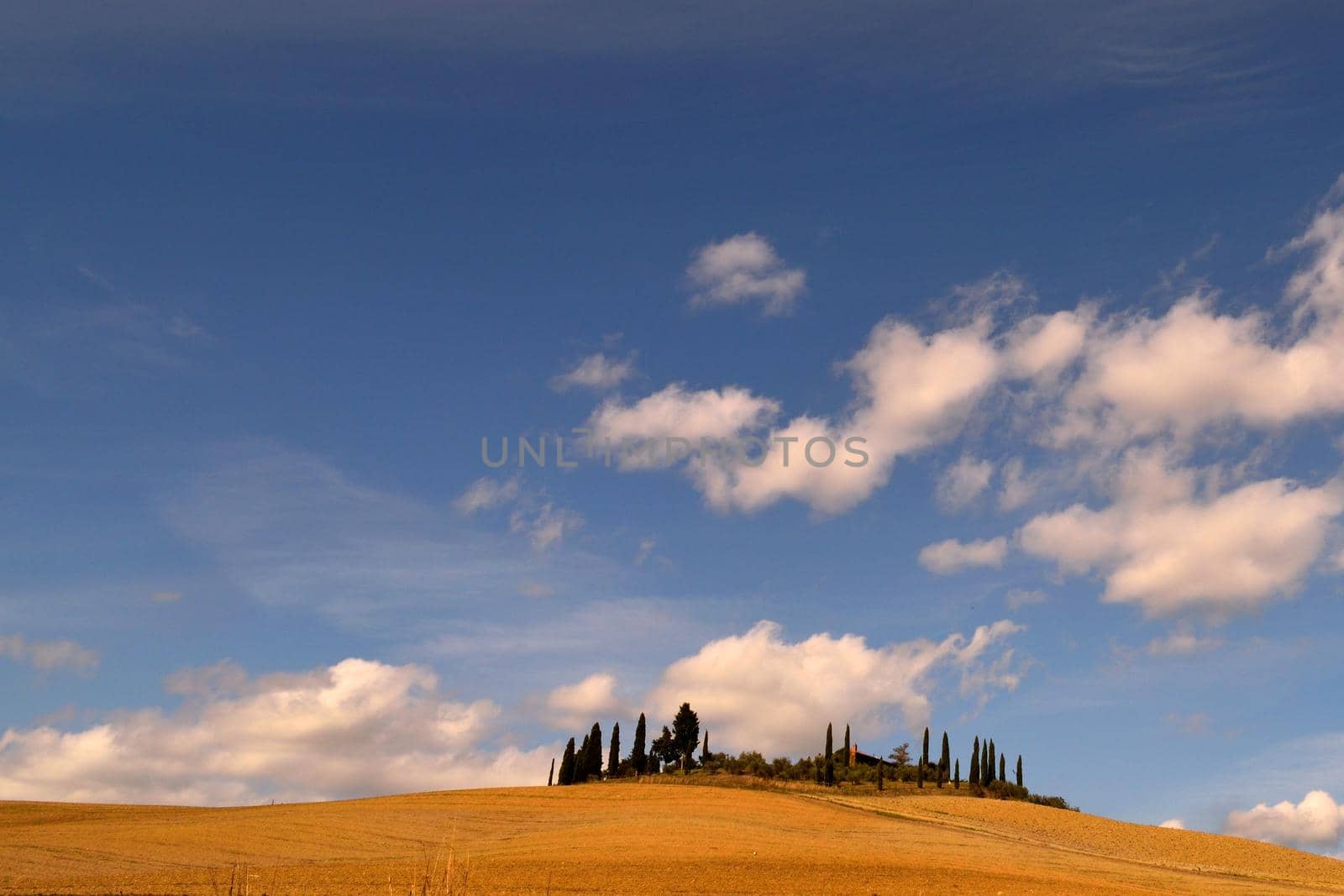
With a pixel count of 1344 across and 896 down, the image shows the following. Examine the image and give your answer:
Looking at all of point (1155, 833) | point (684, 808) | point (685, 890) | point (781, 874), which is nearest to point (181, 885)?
point (685, 890)

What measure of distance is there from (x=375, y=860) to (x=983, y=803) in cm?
4816

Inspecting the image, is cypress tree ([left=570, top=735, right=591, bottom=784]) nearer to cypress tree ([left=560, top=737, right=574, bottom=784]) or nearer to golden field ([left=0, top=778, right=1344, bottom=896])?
cypress tree ([left=560, top=737, right=574, bottom=784])

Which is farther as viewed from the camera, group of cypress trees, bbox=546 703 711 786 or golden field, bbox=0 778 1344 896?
group of cypress trees, bbox=546 703 711 786

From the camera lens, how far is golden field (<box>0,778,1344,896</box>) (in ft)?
109

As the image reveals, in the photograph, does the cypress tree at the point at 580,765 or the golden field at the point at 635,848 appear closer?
the golden field at the point at 635,848

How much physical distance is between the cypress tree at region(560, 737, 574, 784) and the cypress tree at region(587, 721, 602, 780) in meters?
1.87

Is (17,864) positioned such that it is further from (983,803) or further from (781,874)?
(983,803)

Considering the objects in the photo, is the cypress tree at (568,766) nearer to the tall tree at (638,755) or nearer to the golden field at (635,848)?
the tall tree at (638,755)

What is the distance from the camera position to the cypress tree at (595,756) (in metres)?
105

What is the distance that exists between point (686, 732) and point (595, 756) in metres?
12.2

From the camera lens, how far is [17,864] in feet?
121

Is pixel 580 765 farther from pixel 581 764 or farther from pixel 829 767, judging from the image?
pixel 829 767

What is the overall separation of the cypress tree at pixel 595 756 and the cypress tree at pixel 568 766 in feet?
6.15

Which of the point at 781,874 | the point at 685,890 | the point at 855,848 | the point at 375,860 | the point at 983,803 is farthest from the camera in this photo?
the point at 983,803
